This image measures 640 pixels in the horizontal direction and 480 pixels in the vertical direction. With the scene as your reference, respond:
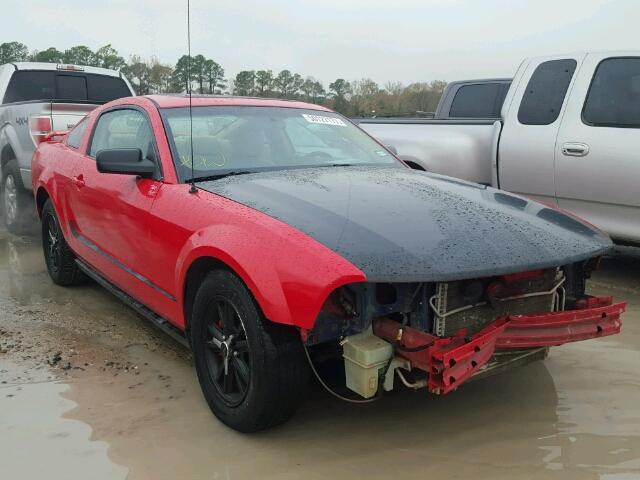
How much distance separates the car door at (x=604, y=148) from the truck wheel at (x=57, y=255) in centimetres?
403

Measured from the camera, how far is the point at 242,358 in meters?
2.83

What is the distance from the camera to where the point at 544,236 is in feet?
9.23

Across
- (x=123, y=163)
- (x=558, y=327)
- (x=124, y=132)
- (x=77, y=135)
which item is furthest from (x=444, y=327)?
(x=77, y=135)

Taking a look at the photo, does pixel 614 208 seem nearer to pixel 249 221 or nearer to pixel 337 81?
pixel 249 221

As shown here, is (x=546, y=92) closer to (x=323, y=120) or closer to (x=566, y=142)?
(x=566, y=142)

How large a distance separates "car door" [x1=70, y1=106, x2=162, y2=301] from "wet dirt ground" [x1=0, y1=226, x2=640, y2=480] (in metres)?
0.53

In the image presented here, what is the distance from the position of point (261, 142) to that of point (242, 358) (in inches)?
59.1

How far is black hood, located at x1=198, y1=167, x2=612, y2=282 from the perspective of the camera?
8.14 ft

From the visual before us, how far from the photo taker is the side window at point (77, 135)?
16.5 feet

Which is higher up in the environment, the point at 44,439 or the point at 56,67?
the point at 56,67

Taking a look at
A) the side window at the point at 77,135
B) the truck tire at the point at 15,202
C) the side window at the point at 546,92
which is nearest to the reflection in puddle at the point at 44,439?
the side window at the point at 77,135

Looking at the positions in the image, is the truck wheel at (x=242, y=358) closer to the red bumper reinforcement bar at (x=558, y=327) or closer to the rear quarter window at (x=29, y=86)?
the red bumper reinforcement bar at (x=558, y=327)

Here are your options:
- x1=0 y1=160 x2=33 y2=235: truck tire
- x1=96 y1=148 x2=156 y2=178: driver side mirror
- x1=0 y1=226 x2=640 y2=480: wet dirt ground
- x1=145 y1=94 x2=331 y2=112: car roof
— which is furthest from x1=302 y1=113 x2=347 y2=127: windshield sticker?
x1=0 y1=160 x2=33 y2=235: truck tire

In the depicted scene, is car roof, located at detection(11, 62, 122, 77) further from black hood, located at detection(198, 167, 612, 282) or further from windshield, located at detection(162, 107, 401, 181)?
black hood, located at detection(198, 167, 612, 282)
